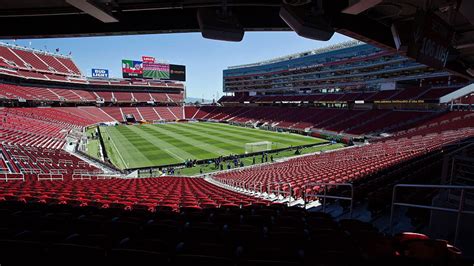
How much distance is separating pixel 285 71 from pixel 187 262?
76.8 metres

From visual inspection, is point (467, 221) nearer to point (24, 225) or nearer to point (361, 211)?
point (361, 211)

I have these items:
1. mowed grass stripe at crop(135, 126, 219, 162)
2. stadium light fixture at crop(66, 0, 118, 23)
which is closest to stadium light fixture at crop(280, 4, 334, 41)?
stadium light fixture at crop(66, 0, 118, 23)

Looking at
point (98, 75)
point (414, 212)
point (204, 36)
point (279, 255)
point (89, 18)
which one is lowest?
point (414, 212)

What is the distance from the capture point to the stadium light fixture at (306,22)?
16.7 ft

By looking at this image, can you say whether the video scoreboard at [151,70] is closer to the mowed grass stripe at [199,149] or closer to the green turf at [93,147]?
the green turf at [93,147]

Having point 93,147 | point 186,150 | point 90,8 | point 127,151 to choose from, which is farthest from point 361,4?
point 93,147

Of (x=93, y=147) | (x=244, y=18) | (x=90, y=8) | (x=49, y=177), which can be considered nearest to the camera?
(x=90, y=8)

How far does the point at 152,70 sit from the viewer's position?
8475 centimetres

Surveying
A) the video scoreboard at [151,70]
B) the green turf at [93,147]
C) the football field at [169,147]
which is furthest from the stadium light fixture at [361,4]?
the video scoreboard at [151,70]

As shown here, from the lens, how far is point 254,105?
3216 inches

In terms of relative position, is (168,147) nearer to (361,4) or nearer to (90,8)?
(90,8)

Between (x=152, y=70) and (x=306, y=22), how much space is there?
86843mm

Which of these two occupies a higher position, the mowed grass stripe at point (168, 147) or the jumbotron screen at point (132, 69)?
the jumbotron screen at point (132, 69)

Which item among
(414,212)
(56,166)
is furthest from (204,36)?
(56,166)
